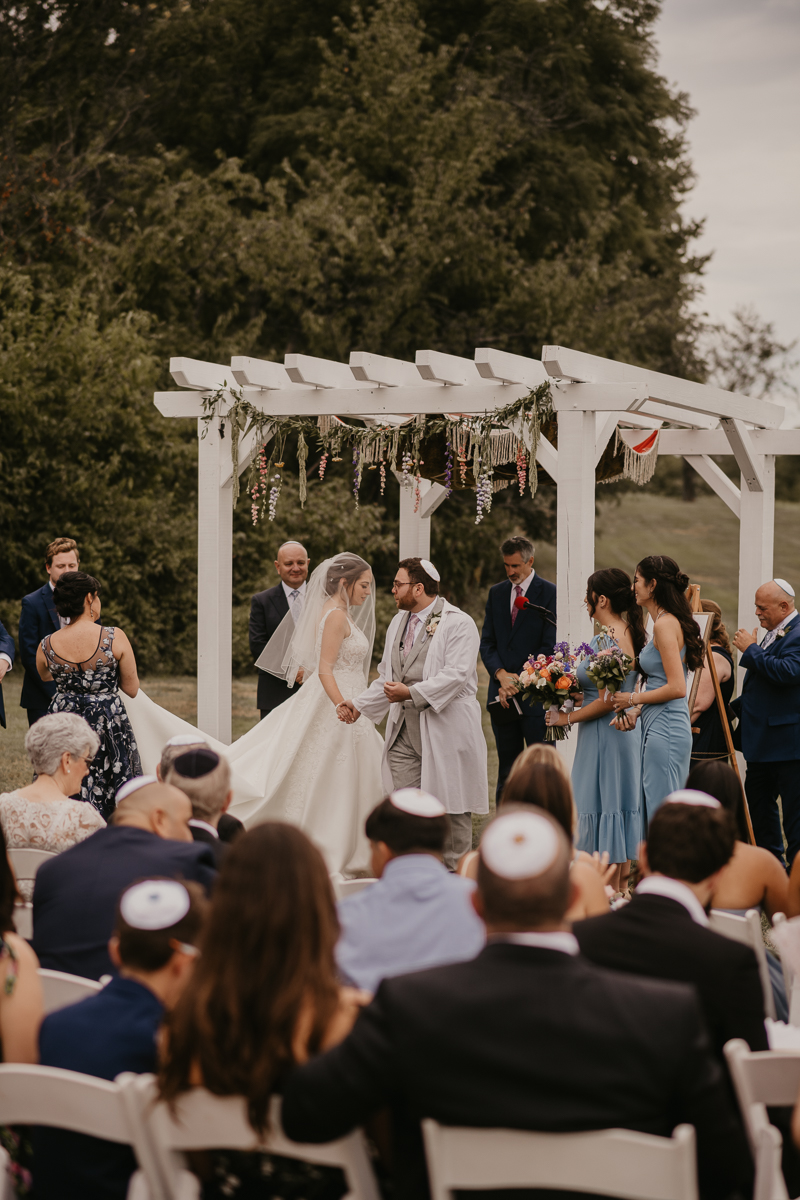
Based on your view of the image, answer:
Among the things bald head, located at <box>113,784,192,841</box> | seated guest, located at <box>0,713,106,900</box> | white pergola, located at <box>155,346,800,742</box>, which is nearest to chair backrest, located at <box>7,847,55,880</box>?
seated guest, located at <box>0,713,106,900</box>

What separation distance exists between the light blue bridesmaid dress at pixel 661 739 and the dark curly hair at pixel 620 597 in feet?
0.47

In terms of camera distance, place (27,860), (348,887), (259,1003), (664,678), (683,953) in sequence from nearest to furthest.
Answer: (259,1003) → (683,953) → (348,887) → (27,860) → (664,678)

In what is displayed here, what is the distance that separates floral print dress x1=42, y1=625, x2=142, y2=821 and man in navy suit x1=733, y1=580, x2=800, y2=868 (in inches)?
137

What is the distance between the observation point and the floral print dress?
21.3ft

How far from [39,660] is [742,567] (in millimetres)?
5475

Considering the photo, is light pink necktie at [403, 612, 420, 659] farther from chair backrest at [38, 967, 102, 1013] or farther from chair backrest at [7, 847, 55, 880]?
chair backrest at [38, 967, 102, 1013]

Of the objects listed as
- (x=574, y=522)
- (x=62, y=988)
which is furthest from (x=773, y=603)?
(x=62, y=988)

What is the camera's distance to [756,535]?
9.45 metres

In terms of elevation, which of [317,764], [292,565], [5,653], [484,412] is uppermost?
[484,412]

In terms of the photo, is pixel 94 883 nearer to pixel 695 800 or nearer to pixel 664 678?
pixel 695 800

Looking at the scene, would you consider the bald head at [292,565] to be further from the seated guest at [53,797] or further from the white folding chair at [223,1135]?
the white folding chair at [223,1135]

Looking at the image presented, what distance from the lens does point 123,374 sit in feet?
57.7

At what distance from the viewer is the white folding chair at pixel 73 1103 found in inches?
93.0

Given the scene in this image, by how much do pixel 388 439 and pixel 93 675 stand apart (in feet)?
8.10
